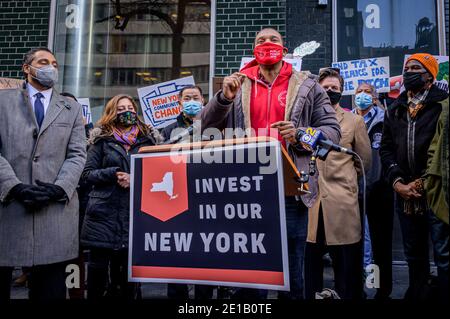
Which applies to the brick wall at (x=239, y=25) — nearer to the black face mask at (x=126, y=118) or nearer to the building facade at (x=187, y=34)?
the building facade at (x=187, y=34)

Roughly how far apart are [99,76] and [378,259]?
5.50 metres

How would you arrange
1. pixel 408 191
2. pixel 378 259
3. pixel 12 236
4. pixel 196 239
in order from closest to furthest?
pixel 196 239 < pixel 12 236 < pixel 408 191 < pixel 378 259

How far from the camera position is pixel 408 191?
12.5 ft

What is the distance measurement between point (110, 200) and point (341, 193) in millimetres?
2083

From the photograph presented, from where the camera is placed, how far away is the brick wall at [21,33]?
7590 millimetres

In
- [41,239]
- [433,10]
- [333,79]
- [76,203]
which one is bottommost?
[41,239]

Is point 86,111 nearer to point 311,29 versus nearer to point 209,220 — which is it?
point 311,29

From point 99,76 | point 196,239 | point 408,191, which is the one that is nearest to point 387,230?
point 408,191

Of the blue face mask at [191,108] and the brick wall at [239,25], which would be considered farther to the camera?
the brick wall at [239,25]

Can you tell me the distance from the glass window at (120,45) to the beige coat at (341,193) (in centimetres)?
371

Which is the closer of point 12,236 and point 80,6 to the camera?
point 12,236

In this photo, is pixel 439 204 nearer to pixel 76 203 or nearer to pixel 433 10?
pixel 76 203

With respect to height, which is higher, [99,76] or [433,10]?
[433,10]

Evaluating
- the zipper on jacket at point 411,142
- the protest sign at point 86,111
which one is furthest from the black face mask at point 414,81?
the protest sign at point 86,111
